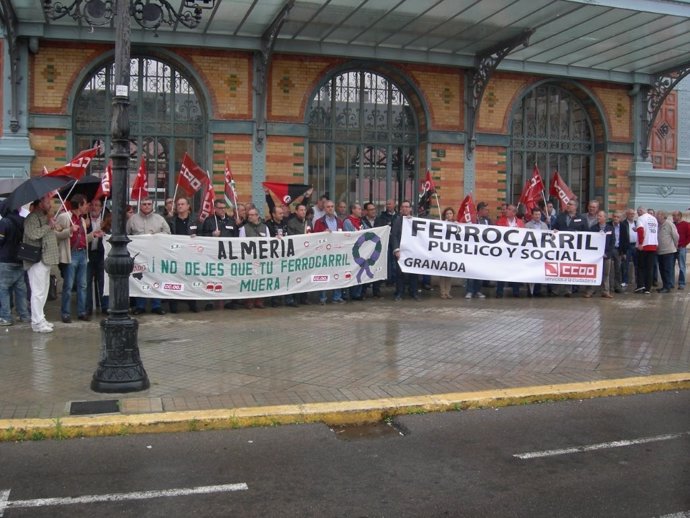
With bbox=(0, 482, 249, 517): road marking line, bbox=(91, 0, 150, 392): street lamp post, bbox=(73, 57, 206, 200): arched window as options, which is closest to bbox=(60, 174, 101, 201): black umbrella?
bbox=(73, 57, 206, 200): arched window

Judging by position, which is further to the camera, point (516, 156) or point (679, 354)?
point (516, 156)

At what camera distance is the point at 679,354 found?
8938mm

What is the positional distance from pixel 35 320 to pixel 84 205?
85.0 inches

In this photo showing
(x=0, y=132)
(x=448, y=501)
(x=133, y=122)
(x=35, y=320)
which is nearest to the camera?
(x=448, y=501)

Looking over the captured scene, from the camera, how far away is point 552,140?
18781 millimetres

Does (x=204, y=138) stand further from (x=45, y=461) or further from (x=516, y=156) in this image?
(x=45, y=461)

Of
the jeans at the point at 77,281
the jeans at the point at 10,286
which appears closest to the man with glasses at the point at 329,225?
the jeans at the point at 77,281

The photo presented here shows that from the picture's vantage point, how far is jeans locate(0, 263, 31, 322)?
10031 mm

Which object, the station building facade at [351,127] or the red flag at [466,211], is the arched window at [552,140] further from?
the red flag at [466,211]

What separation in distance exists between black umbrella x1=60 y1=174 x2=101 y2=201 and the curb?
19.8 feet

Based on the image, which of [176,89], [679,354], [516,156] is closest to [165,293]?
[176,89]

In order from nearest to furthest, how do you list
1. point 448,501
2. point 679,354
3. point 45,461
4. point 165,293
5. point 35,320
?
point 448,501, point 45,461, point 679,354, point 35,320, point 165,293

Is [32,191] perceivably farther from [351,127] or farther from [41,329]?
[351,127]

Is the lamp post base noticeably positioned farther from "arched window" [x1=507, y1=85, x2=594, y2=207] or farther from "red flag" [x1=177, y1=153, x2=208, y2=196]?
"arched window" [x1=507, y1=85, x2=594, y2=207]
